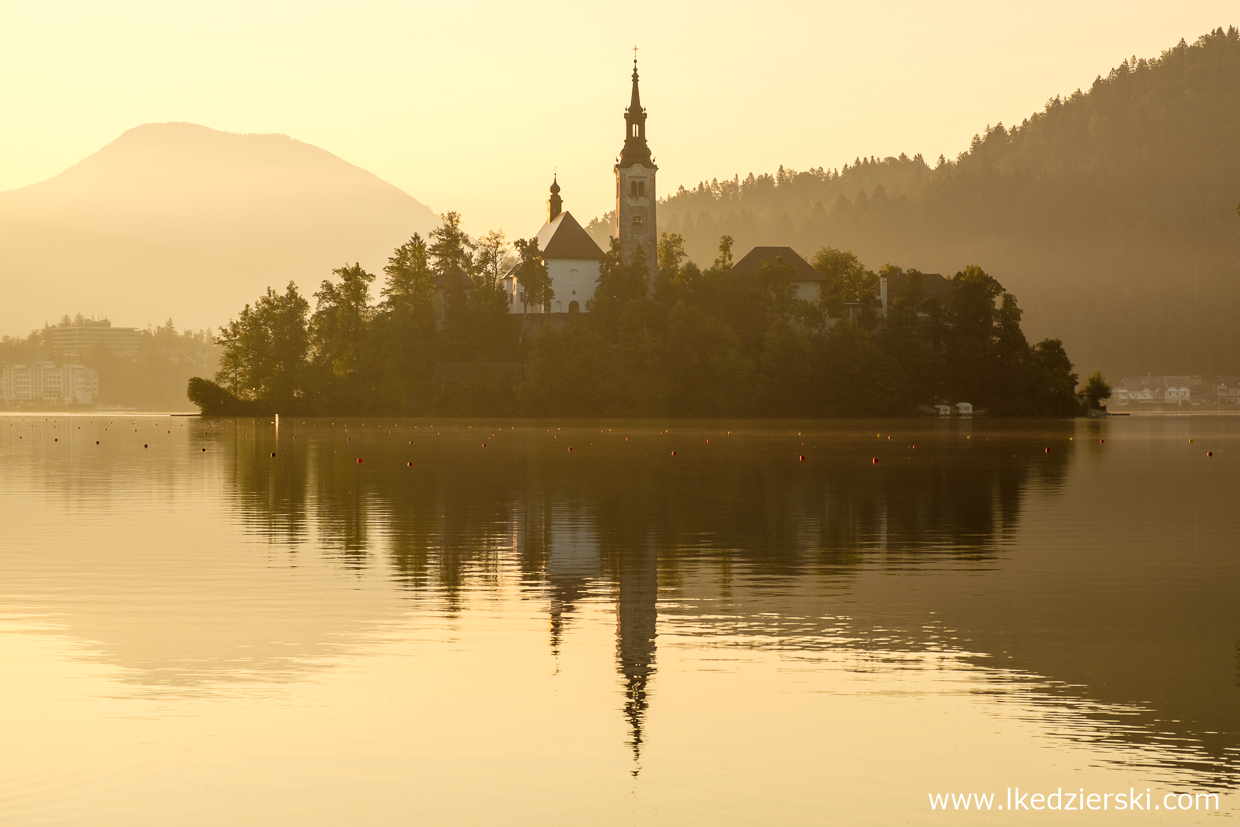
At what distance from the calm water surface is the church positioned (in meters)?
152

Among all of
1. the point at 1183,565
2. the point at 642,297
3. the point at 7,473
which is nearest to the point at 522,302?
the point at 642,297

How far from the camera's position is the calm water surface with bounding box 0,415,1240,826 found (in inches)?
509

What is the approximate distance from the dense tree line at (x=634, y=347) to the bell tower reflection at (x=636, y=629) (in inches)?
5258

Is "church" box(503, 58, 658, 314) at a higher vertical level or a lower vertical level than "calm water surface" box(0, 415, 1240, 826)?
higher

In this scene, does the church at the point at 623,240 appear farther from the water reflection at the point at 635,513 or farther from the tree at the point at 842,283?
the water reflection at the point at 635,513

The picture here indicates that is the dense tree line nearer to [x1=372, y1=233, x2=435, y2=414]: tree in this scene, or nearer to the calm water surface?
[x1=372, y1=233, x2=435, y2=414]: tree

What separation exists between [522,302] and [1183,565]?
6632 inches

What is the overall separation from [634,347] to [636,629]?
147 m

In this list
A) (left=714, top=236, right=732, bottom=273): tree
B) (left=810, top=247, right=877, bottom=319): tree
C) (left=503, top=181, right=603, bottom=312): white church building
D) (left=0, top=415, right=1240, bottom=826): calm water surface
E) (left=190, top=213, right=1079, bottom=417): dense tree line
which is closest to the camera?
(left=0, top=415, right=1240, bottom=826): calm water surface

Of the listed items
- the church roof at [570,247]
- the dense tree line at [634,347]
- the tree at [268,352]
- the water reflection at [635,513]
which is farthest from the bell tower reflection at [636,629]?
the church roof at [570,247]

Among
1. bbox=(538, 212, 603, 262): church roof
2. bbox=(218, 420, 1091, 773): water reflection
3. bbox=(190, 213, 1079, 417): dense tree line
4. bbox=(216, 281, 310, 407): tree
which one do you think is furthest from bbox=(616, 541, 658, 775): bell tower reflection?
bbox=(538, 212, 603, 262): church roof

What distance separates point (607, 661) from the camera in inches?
719

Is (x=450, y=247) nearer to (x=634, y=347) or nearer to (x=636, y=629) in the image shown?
(x=634, y=347)

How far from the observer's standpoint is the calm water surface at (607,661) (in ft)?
42.4
